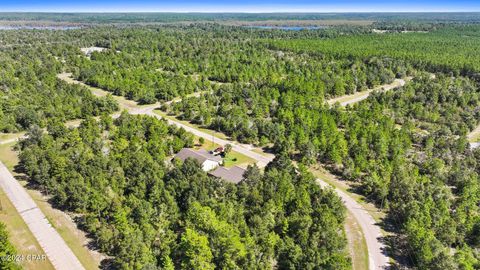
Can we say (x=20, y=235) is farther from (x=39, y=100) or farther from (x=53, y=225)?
(x=39, y=100)

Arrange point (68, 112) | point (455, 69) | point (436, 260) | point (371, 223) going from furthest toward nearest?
point (455, 69) < point (68, 112) < point (371, 223) < point (436, 260)

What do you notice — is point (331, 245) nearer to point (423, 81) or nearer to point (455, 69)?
point (423, 81)

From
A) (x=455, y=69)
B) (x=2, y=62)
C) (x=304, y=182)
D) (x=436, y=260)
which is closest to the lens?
(x=436, y=260)

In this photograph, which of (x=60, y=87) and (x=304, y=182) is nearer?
(x=304, y=182)

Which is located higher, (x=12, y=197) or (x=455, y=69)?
(x=455, y=69)

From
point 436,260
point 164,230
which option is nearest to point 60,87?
point 164,230

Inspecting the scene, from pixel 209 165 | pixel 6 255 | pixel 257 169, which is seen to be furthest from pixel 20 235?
pixel 257 169

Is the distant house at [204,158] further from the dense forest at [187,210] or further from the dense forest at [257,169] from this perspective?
the dense forest at [187,210]
